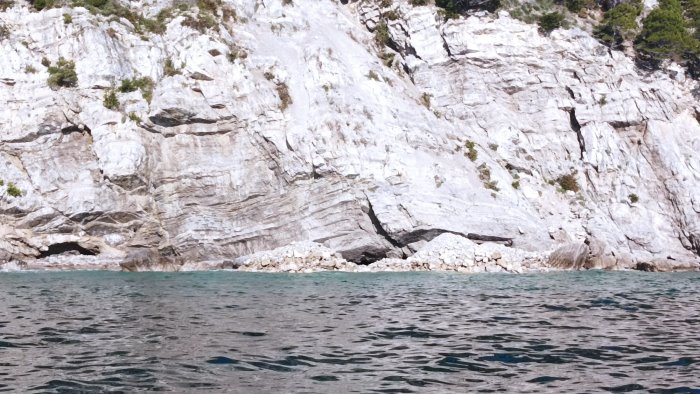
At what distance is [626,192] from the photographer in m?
46.1

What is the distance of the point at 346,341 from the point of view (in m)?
11.4

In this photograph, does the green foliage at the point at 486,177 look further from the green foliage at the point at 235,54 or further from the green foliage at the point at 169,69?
the green foliage at the point at 169,69

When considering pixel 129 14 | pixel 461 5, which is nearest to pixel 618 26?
pixel 461 5

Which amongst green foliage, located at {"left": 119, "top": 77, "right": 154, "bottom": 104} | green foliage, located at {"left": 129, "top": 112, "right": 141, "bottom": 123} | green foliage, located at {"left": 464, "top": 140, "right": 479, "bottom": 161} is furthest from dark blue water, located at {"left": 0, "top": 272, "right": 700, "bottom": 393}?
green foliage, located at {"left": 464, "top": 140, "right": 479, "bottom": 161}

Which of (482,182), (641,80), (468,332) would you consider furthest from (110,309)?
(641,80)

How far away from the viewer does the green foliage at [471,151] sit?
4353 cm

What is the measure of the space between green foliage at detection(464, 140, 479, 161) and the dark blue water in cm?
2270

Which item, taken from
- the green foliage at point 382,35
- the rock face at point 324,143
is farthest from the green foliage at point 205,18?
the green foliage at point 382,35

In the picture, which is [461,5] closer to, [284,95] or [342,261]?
[284,95]

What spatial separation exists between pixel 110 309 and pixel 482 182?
29.9 meters

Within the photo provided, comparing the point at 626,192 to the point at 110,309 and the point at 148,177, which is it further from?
the point at 110,309

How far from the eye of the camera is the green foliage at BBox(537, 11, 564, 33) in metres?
52.1

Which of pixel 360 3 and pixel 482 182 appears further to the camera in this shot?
pixel 360 3

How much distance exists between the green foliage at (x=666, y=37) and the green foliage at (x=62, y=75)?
46181 mm
